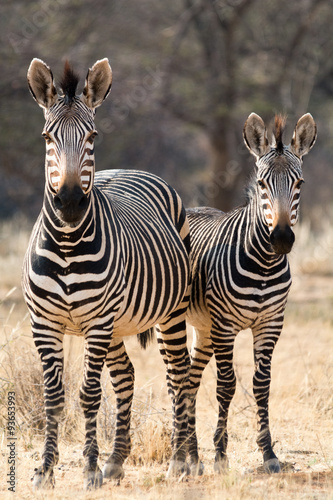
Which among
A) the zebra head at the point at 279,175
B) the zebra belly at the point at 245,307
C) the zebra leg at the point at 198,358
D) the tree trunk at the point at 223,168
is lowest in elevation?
the zebra leg at the point at 198,358

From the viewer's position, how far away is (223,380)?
502 centimetres

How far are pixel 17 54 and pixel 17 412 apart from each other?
927cm

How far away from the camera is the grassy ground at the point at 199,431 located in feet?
13.9

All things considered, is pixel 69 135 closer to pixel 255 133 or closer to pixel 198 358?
pixel 255 133

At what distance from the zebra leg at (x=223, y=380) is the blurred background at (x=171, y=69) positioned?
9.62 meters

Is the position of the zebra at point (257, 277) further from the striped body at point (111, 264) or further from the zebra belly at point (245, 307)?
the striped body at point (111, 264)

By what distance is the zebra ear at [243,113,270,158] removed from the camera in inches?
194

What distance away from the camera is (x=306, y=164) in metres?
26.4

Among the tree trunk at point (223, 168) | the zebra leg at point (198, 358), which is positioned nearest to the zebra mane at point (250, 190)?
the zebra leg at point (198, 358)

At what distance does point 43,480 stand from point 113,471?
798mm

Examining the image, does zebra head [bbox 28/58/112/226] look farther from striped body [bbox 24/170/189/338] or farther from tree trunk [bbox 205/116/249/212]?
tree trunk [bbox 205/116/249/212]

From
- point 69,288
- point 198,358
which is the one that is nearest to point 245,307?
point 198,358

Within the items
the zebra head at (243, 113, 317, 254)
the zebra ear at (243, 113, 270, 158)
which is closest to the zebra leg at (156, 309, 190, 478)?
the zebra head at (243, 113, 317, 254)

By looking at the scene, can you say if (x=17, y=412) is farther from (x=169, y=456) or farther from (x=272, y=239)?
(x=272, y=239)
